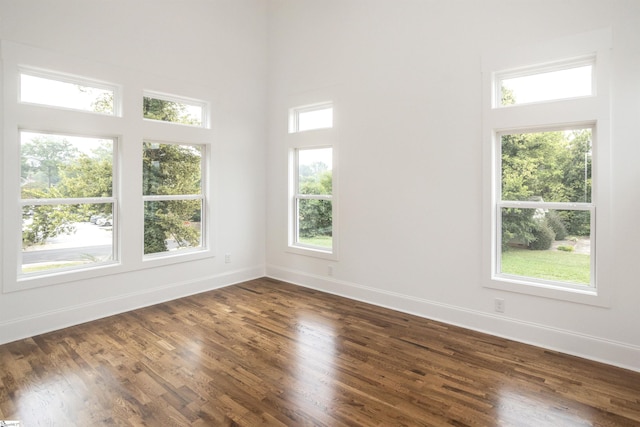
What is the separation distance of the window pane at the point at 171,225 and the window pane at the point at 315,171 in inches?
59.7

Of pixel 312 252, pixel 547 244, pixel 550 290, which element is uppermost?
pixel 547 244

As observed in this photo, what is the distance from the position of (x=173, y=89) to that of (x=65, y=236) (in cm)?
208

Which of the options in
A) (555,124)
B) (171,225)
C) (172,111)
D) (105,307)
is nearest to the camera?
(555,124)

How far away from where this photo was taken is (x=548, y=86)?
321 cm

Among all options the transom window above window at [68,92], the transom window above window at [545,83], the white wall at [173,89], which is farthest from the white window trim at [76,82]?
the transom window above window at [545,83]

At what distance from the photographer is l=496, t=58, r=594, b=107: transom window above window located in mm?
3051

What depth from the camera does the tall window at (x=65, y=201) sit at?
11.4 ft

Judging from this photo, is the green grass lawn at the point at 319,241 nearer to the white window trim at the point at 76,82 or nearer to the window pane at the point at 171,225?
the window pane at the point at 171,225

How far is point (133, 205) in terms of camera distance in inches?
162

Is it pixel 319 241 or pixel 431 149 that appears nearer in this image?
pixel 431 149

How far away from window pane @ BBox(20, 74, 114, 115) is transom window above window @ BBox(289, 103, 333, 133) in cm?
235

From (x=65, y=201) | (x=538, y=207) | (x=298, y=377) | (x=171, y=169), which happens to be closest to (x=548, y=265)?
(x=538, y=207)

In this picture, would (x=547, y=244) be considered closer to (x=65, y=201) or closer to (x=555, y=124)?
(x=555, y=124)

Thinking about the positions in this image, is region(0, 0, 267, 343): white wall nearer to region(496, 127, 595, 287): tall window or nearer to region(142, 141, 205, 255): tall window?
region(142, 141, 205, 255): tall window
